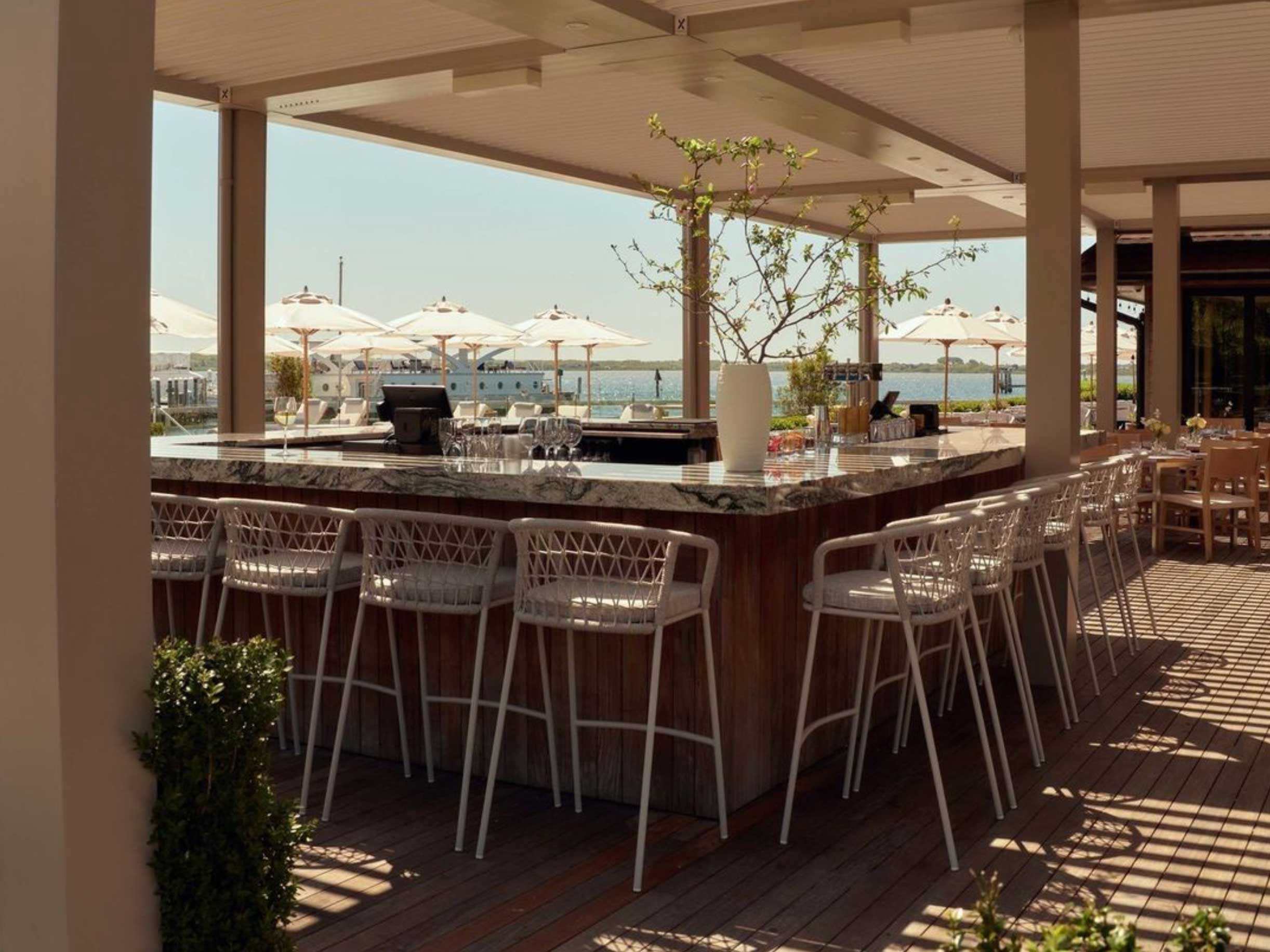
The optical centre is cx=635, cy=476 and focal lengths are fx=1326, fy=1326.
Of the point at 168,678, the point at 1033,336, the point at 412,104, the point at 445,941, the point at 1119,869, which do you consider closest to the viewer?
the point at 168,678

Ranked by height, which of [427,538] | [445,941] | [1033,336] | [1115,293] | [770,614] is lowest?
[445,941]

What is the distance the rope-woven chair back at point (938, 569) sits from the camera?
4.18m

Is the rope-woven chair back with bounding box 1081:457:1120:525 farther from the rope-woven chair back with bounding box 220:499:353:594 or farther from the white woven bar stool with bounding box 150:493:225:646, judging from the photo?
the white woven bar stool with bounding box 150:493:225:646

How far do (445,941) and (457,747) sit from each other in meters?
1.62

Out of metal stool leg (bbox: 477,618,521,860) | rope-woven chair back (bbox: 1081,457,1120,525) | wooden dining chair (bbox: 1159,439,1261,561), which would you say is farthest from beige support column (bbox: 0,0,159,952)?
wooden dining chair (bbox: 1159,439,1261,561)

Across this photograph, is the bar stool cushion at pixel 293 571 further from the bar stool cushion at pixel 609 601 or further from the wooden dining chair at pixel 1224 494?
the wooden dining chair at pixel 1224 494

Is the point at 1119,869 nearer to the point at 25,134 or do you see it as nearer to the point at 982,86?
the point at 25,134

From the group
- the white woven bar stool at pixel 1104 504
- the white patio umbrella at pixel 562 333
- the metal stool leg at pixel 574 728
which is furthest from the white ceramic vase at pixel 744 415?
the white patio umbrella at pixel 562 333

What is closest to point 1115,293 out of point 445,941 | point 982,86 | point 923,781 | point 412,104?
point 982,86

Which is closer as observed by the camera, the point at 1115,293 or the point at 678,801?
the point at 678,801

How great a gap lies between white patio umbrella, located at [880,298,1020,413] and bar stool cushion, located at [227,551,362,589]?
396 inches

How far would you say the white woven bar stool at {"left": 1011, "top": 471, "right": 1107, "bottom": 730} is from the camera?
Result: 572 cm

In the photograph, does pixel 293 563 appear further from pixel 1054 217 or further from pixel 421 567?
pixel 1054 217

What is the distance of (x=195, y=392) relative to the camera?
25766 millimetres
